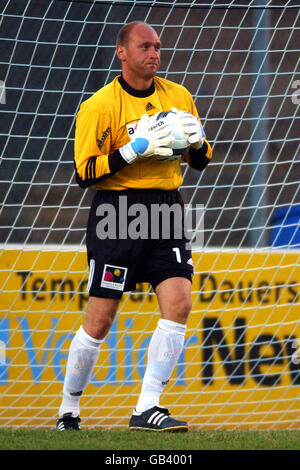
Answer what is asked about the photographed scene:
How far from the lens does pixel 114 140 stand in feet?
14.0

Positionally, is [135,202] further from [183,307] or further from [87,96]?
[87,96]

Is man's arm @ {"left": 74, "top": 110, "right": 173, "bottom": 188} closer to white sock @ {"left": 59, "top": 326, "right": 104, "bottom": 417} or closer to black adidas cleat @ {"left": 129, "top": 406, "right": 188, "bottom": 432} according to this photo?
white sock @ {"left": 59, "top": 326, "right": 104, "bottom": 417}

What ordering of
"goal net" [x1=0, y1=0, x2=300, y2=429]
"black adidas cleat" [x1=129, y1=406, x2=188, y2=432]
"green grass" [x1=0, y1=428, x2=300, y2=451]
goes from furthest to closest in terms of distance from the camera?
"goal net" [x1=0, y1=0, x2=300, y2=429] < "black adidas cleat" [x1=129, y1=406, x2=188, y2=432] < "green grass" [x1=0, y1=428, x2=300, y2=451]

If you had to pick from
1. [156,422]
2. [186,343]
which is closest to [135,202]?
[156,422]

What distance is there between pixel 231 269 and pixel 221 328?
1.11 ft

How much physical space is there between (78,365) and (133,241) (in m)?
0.58

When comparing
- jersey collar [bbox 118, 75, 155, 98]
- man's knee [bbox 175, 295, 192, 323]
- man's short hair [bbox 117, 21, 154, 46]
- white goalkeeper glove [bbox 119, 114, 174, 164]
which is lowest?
man's knee [bbox 175, 295, 192, 323]

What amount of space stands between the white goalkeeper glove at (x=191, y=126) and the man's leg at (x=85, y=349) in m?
0.73

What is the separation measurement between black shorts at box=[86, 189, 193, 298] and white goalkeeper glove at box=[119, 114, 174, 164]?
22 cm

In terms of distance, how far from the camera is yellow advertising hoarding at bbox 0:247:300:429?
18.8ft

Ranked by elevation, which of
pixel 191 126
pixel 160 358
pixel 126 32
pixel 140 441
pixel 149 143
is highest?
pixel 126 32

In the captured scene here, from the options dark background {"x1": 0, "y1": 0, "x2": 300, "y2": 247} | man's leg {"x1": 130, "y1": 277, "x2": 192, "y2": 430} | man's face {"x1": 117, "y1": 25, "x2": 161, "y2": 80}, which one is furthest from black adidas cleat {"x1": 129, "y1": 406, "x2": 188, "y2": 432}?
dark background {"x1": 0, "y1": 0, "x2": 300, "y2": 247}

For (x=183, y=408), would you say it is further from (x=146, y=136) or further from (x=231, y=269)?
(x=146, y=136)
